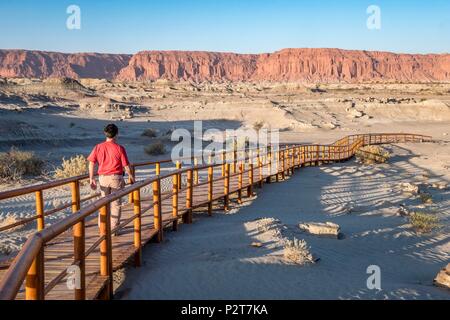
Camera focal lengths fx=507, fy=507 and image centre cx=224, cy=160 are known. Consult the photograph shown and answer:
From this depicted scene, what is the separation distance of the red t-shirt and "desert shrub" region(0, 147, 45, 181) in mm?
9872

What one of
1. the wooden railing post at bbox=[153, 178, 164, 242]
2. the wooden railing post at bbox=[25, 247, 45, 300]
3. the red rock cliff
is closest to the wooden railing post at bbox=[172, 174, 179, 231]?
the wooden railing post at bbox=[153, 178, 164, 242]

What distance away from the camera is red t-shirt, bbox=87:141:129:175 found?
7.00m

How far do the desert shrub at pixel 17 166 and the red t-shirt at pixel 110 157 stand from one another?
9.87m

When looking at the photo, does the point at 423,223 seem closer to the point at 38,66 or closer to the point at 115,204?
the point at 115,204

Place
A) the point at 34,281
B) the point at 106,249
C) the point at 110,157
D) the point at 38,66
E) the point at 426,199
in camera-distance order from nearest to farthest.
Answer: the point at 34,281, the point at 106,249, the point at 110,157, the point at 426,199, the point at 38,66

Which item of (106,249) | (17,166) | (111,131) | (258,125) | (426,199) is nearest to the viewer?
(106,249)

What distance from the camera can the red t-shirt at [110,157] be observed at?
7.00 m

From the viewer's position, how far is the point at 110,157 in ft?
23.0

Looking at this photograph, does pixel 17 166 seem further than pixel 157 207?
Yes

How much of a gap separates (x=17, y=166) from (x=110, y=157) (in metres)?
11.3

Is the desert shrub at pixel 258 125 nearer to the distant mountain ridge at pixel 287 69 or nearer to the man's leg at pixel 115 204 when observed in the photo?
the man's leg at pixel 115 204

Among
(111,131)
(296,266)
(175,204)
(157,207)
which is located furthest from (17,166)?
(296,266)

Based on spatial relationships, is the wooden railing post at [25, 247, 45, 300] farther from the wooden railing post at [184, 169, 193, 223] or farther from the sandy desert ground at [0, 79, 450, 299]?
→ the wooden railing post at [184, 169, 193, 223]
